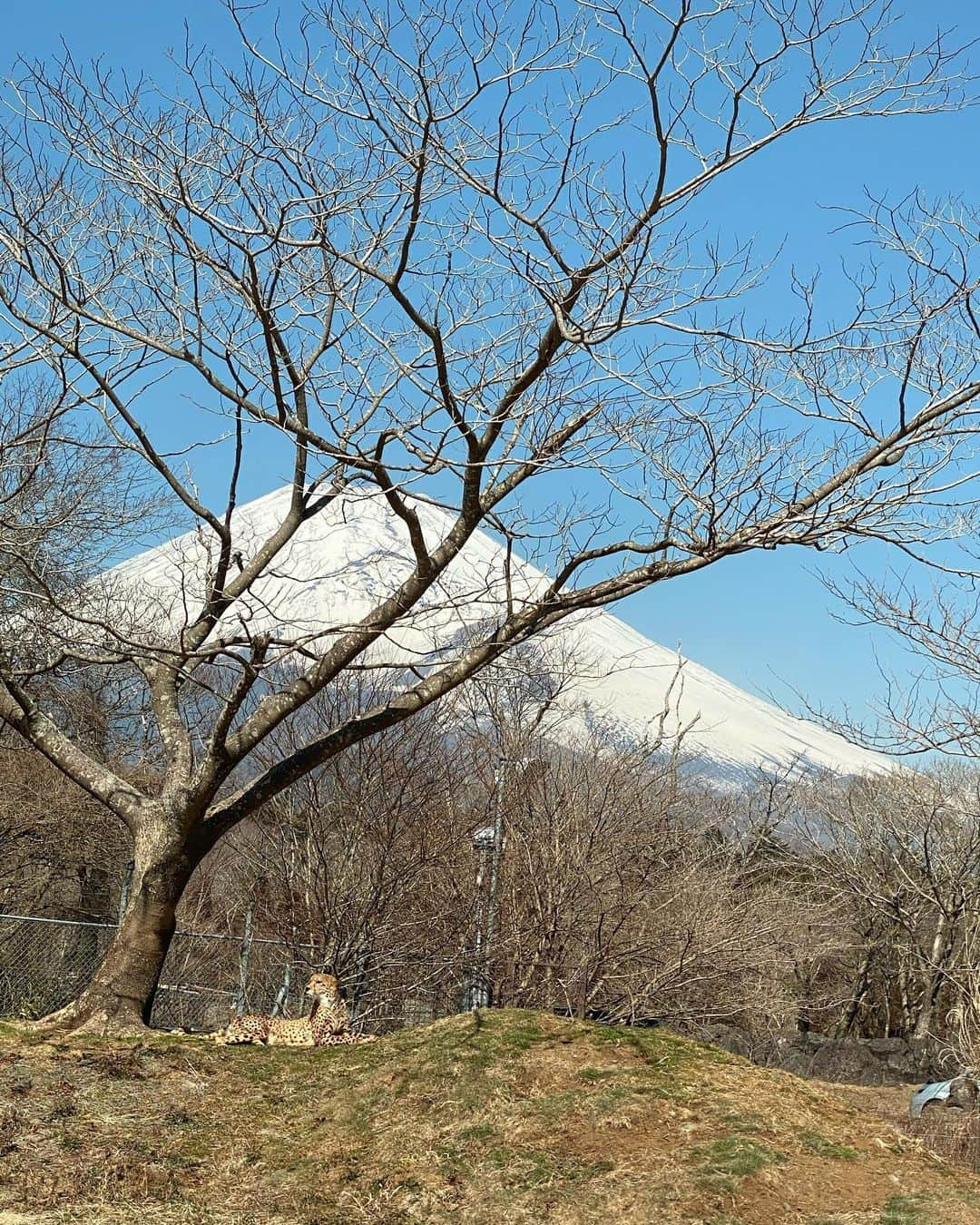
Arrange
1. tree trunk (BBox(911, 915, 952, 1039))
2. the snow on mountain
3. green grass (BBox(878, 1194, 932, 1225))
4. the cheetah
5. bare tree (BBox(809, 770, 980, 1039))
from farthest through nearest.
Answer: bare tree (BBox(809, 770, 980, 1039)), tree trunk (BBox(911, 915, 952, 1039)), the snow on mountain, the cheetah, green grass (BBox(878, 1194, 932, 1225))

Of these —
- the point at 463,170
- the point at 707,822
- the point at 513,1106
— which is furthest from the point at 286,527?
the point at 707,822

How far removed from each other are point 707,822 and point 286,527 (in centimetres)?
1044

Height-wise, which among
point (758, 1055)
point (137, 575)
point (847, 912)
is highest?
point (137, 575)

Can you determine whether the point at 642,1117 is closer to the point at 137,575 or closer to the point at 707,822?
the point at 707,822

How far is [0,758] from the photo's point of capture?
1739cm

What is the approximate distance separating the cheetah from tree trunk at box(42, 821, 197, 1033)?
64 centimetres

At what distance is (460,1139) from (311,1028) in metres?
2.42

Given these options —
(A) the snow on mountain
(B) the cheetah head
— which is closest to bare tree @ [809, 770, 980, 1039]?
(A) the snow on mountain

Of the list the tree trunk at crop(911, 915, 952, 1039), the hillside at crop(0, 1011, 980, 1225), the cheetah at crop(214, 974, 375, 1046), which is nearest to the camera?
the hillside at crop(0, 1011, 980, 1225)

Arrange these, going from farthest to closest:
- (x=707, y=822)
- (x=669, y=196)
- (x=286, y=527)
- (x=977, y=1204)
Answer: (x=707, y=822) → (x=286, y=527) → (x=669, y=196) → (x=977, y=1204)

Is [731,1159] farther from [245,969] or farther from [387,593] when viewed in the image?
[245,969]

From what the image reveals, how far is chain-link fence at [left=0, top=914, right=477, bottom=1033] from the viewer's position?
38.1 ft

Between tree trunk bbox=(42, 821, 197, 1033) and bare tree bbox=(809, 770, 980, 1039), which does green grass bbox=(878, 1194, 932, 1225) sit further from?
bare tree bbox=(809, 770, 980, 1039)

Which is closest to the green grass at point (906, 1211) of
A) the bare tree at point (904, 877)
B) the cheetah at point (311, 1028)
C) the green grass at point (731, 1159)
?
the green grass at point (731, 1159)
